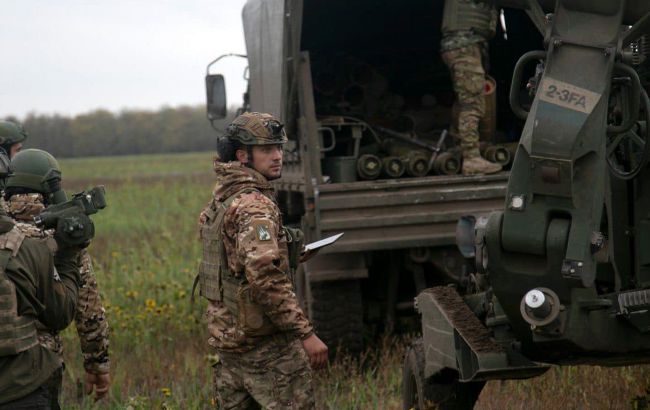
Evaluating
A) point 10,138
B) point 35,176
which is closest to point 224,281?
point 35,176

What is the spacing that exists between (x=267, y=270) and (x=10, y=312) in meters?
1.04

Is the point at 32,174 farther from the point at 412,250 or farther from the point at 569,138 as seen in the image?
the point at 412,250

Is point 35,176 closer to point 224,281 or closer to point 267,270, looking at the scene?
point 224,281

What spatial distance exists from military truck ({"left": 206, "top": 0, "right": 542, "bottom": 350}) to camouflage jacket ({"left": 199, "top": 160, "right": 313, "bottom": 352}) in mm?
2744

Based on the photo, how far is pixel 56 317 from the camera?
4.52 metres

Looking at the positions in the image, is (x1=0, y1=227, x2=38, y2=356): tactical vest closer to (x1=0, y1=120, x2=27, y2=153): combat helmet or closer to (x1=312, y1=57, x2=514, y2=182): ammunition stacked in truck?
(x1=0, y1=120, x2=27, y2=153): combat helmet

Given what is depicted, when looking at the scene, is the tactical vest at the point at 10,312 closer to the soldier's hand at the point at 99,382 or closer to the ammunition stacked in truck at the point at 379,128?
the soldier's hand at the point at 99,382

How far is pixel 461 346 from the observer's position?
512 centimetres

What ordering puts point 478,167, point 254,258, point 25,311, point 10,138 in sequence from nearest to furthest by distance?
1. point 25,311
2. point 254,258
3. point 10,138
4. point 478,167

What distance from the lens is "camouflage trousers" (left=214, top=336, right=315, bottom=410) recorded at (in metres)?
4.89

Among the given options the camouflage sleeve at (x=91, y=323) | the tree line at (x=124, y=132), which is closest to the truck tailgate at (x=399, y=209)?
the camouflage sleeve at (x=91, y=323)

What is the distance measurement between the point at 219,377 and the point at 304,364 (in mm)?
409

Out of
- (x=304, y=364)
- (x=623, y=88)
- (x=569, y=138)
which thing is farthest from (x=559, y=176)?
(x=304, y=364)

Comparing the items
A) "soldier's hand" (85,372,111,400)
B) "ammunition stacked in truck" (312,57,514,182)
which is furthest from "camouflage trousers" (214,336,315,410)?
"ammunition stacked in truck" (312,57,514,182)
